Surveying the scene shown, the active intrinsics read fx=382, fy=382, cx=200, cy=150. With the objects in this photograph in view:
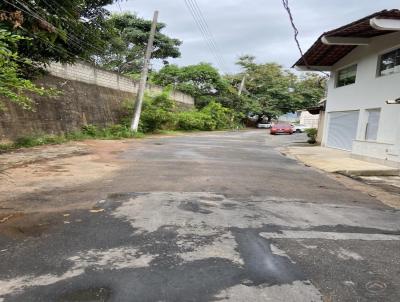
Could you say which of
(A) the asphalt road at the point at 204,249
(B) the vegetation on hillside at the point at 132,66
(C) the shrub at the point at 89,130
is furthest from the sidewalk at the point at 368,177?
(C) the shrub at the point at 89,130

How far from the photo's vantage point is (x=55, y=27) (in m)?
9.47

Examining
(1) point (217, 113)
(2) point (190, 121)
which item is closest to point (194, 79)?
(1) point (217, 113)

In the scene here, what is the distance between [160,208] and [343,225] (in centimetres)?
279

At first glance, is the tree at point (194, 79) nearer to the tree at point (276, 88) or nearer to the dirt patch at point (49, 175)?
the tree at point (276, 88)

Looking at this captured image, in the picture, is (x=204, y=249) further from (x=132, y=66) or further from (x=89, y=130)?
(x=132, y=66)

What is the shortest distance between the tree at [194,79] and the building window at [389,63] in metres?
27.8

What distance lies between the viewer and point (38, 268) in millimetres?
3715

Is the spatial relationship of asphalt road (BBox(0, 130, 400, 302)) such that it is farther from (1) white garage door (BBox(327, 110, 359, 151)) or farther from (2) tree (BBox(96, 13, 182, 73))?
(2) tree (BBox(96, 13, 182, 73))

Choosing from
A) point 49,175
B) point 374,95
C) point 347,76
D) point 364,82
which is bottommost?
point 49,175

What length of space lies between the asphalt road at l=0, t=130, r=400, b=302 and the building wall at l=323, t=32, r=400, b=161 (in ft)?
22.0

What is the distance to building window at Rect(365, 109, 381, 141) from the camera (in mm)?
15434

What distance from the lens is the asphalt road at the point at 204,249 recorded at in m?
3.36

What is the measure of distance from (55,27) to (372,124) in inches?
497

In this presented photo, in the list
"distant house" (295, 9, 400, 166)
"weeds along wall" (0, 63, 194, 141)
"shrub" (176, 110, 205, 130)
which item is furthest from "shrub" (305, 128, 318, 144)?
"weeds along wall" (0, 63, 194, 141)
